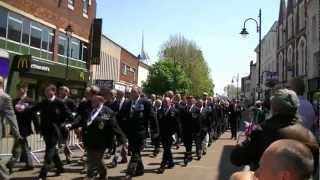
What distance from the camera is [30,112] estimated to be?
1262 centimetres

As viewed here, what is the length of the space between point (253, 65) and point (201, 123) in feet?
320

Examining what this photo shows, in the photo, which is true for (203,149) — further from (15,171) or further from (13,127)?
(13,127)

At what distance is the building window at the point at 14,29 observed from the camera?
3090 centimetres

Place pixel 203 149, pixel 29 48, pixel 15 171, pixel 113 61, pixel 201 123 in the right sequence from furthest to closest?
pixel 113 61
pixel 29 48
pixel 203 149
pixel 201 123
pixel 15 171

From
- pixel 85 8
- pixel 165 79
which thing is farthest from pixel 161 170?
pixel 165 79

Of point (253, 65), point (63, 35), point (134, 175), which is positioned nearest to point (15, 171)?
point (134, 175)

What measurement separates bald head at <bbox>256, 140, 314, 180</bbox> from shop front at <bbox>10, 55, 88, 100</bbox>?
87.0 ft

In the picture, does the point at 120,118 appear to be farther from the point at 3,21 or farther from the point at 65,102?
the point at 3,21

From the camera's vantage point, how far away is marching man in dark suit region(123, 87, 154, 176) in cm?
1274

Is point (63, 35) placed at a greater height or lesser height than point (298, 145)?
greater

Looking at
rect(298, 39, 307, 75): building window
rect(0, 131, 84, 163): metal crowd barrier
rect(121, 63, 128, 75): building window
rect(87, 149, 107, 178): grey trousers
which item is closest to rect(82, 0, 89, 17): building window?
rect(298, 39, 307, 75): building window

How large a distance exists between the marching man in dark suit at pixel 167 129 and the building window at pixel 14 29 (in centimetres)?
1766

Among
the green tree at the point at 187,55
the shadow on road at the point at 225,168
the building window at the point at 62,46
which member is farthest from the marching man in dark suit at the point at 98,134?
the green tree at the point at 187,55

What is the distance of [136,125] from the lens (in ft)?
42.0
